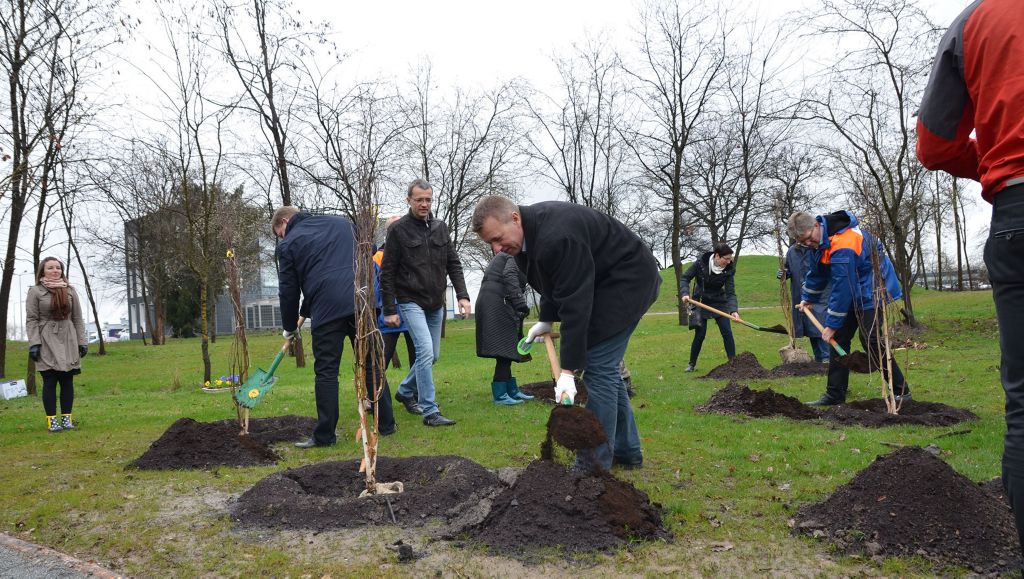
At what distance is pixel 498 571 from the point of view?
3.01 metres

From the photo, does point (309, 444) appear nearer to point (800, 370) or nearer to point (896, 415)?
point (896, 415)

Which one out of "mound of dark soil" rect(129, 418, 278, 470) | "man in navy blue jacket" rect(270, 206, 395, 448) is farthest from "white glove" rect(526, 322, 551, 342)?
"mound of dark soil" rect(129, 418, 278, 470)

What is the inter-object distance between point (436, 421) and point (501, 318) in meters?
1.76

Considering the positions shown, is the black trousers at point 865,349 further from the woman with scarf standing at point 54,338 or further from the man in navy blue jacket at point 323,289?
the woman with scarf standing at point 54,338

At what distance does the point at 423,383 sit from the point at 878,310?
4.44 metres

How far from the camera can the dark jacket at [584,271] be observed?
407cm

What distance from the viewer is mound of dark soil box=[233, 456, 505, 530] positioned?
12.4ft

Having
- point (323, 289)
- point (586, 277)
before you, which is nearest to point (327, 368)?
point (323, 289)

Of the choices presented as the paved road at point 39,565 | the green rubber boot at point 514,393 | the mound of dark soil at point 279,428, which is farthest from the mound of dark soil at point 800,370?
the paved road at point 39,565

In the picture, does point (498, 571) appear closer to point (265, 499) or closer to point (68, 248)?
point (265, 499)

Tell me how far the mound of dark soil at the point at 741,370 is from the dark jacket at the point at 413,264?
5.15m

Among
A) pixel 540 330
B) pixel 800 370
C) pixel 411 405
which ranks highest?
pixel 540 330

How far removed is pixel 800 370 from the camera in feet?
33.4

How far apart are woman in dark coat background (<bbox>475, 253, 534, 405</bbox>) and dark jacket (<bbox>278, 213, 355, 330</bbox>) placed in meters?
2.53
